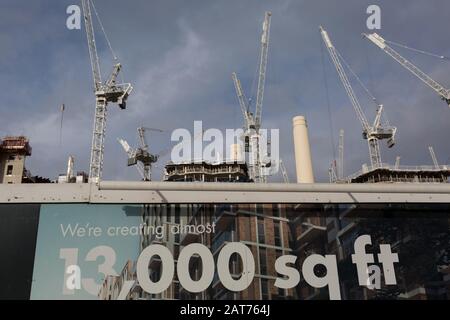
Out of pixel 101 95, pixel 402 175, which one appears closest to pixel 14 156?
pixel 101 95

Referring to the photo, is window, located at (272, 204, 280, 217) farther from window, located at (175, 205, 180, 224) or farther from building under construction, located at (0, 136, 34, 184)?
building under construction, located at (0, 136, 34, 184)

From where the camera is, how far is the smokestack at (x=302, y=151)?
50.5 ft

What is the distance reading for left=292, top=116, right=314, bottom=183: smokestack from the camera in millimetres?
15383

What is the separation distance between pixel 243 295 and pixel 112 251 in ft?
7.49

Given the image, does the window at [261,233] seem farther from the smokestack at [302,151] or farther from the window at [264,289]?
the smokestack at [302,151]

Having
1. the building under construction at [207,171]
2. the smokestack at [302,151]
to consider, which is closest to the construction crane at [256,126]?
the building under construction at [207,171]

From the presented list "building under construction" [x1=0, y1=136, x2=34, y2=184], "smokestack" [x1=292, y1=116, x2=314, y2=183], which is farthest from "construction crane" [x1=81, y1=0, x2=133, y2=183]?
"smokestack" [x1=292, y1=116, x2=314, y2=183]

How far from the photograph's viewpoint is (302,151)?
16156 mm

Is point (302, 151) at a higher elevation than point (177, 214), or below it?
higher

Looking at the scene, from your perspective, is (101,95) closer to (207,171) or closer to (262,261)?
(207,171)
